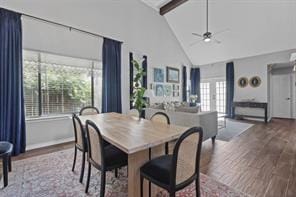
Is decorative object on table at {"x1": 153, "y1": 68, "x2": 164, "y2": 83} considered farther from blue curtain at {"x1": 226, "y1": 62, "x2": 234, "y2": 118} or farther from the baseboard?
the baseboard

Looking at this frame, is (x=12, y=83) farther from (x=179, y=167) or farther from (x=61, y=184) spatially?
(x=179, y=167)

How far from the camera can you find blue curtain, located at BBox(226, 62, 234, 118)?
25.3ft

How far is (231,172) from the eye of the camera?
2510 millimetres

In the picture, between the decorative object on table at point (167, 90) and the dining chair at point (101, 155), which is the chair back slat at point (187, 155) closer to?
the dining chair at point (101, 155)

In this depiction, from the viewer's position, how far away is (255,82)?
7.15 metres

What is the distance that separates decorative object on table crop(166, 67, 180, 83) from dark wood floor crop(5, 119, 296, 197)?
3.76 m

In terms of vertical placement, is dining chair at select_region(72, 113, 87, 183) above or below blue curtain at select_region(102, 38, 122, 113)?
below

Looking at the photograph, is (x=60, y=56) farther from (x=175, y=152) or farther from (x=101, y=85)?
(x=175, y=152)

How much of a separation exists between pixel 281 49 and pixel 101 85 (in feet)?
22.4

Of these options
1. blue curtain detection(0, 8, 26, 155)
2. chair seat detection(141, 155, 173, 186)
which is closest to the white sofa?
chair seat detection(141, 155, 173, 186)

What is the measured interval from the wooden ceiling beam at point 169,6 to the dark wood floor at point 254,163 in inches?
195

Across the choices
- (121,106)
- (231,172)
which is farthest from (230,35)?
(231,172)

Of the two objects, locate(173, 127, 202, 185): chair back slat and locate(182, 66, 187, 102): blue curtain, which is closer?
locate(173, 127, 202, 185): chair back slat

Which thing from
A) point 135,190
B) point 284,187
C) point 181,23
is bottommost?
point 284,187
